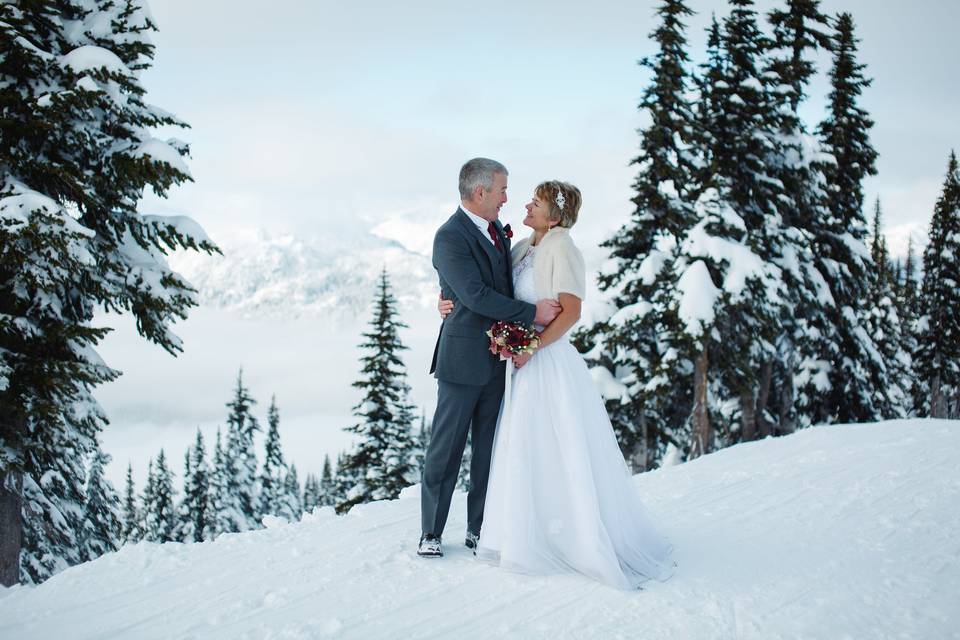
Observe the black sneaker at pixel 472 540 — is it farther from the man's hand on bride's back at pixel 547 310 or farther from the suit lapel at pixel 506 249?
the suit lapel at pixel 506 249

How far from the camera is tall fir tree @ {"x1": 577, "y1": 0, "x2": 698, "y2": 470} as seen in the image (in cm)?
1805

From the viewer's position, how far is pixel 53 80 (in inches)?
337

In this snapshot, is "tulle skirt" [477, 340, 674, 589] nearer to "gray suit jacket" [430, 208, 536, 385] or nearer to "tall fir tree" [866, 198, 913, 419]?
"gray suit jacket" [430, 208, 536, 385]

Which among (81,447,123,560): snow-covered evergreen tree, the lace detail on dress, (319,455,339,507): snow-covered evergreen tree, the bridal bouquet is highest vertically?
the lace detail on dress

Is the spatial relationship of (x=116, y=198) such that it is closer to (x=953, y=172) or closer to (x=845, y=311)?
(x=845, y=311)

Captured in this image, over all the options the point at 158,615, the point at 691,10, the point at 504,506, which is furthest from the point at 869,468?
the point at 691,10

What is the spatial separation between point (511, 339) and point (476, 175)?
1263 millimetres

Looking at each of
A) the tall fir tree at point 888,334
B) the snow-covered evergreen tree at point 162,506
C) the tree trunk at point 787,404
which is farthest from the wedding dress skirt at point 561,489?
the snow-covered evergreen tree at point 162,506

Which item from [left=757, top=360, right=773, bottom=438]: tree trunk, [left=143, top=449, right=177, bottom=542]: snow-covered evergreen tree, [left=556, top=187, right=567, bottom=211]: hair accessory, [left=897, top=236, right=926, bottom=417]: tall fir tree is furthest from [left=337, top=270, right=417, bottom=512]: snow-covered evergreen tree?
[left=143, top=449, right=177, bottom=542]: snow-covered evergreen tree

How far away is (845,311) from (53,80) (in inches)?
864

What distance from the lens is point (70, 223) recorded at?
768 cm

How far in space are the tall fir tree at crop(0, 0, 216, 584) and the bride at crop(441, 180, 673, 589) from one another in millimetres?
5486

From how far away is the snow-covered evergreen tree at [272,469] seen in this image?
153 feet

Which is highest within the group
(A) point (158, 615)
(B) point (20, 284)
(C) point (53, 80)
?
(C) point (53, 80)
